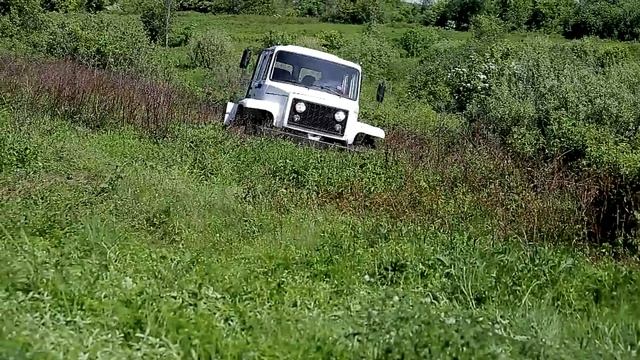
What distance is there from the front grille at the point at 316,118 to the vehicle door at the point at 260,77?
0.88 meters

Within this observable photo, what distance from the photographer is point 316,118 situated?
12078 mm

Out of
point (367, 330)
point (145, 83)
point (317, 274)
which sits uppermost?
point (367, 330)

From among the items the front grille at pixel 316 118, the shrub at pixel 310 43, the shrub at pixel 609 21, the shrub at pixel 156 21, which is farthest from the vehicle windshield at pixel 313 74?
the shrub at pixel 609 21

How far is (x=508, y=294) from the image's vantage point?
5.61 meters

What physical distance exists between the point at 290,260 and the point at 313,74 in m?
Answer: 7.12

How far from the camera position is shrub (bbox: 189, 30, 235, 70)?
32.7 m

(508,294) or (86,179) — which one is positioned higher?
(508,294)

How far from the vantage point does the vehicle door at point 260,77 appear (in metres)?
12.7

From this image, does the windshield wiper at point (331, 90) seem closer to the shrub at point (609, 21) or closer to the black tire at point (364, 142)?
the black tire at point (364, 142)

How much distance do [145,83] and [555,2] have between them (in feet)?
166

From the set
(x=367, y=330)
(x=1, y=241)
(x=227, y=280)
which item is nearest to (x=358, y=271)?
(x=227, y=280)

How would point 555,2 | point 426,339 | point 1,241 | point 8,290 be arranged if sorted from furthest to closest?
point 555,2 < point 1,241 < point 8,290 < point 426,339

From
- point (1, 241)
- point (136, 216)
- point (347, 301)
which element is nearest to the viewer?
point (347, 301)

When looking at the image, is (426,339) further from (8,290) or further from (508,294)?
(8,290)
